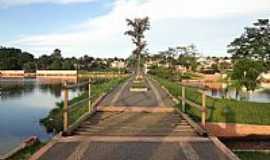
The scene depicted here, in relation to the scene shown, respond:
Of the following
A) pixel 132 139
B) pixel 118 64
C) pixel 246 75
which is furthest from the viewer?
pixel 118 64

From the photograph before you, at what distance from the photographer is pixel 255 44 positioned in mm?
64312

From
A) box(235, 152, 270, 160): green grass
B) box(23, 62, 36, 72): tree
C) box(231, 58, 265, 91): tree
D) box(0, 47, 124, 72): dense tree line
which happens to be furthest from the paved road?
box(23, 62, 36, 72): tree

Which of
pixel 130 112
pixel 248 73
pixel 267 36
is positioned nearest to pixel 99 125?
pixel 130 112

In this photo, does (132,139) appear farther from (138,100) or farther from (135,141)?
(138,100)

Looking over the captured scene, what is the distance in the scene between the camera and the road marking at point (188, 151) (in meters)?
7.71

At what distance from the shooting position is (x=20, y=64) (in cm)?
13400

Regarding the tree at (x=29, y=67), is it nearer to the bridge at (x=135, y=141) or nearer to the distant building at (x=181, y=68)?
the distant building at (x=181, y=68)

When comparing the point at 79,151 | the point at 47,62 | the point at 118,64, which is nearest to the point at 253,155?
the point at 79,151

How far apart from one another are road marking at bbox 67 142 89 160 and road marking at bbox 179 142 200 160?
193cm

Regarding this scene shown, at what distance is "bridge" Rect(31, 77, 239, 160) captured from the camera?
782 cm

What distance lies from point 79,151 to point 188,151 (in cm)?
209

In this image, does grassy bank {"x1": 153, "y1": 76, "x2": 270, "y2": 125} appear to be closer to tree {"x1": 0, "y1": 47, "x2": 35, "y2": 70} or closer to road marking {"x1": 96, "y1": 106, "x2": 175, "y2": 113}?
road marking {"x1": 96, "y1": 106, "x2": 175, "y2": 113}

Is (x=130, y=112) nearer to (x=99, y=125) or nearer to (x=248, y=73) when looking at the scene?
(x=99, y=125)

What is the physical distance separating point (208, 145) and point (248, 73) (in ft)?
100
